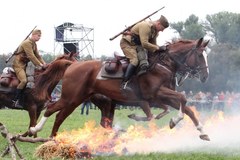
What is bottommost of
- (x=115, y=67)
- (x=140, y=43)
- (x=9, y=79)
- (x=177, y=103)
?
(x=9, y=79)

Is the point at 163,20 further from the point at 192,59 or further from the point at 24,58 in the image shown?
the point at 24,58

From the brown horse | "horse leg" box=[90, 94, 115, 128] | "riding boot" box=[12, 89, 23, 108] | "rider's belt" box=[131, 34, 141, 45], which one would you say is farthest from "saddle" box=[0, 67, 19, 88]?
"rider's belt" box=[131, 34, 141, 45]

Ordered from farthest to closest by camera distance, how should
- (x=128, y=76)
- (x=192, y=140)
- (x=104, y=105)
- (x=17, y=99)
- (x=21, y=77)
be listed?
(x=17, y=99)
(x=21, y=77)
(x=104, y=105)
(x=192, y=140)
(x=128, y=76)

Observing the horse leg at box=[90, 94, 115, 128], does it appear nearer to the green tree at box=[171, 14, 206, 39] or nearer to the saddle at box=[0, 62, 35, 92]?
the saddle at box=[0, 62, 35, 92]

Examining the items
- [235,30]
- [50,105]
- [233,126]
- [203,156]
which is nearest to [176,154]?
[203,156]

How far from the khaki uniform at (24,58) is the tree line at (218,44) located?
42712 mm

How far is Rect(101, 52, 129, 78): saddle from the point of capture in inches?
520

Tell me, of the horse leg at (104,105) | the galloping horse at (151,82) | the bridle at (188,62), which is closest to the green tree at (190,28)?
the horse leg at (104,105)

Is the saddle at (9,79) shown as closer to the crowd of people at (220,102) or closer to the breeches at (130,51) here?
the breeches at (130,51)

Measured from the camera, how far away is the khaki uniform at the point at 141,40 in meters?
12.7

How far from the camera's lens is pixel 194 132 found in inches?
588

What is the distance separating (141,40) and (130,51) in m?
0.46

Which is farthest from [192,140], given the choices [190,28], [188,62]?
[190,28]

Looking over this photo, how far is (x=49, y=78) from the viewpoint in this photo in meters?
15.2
